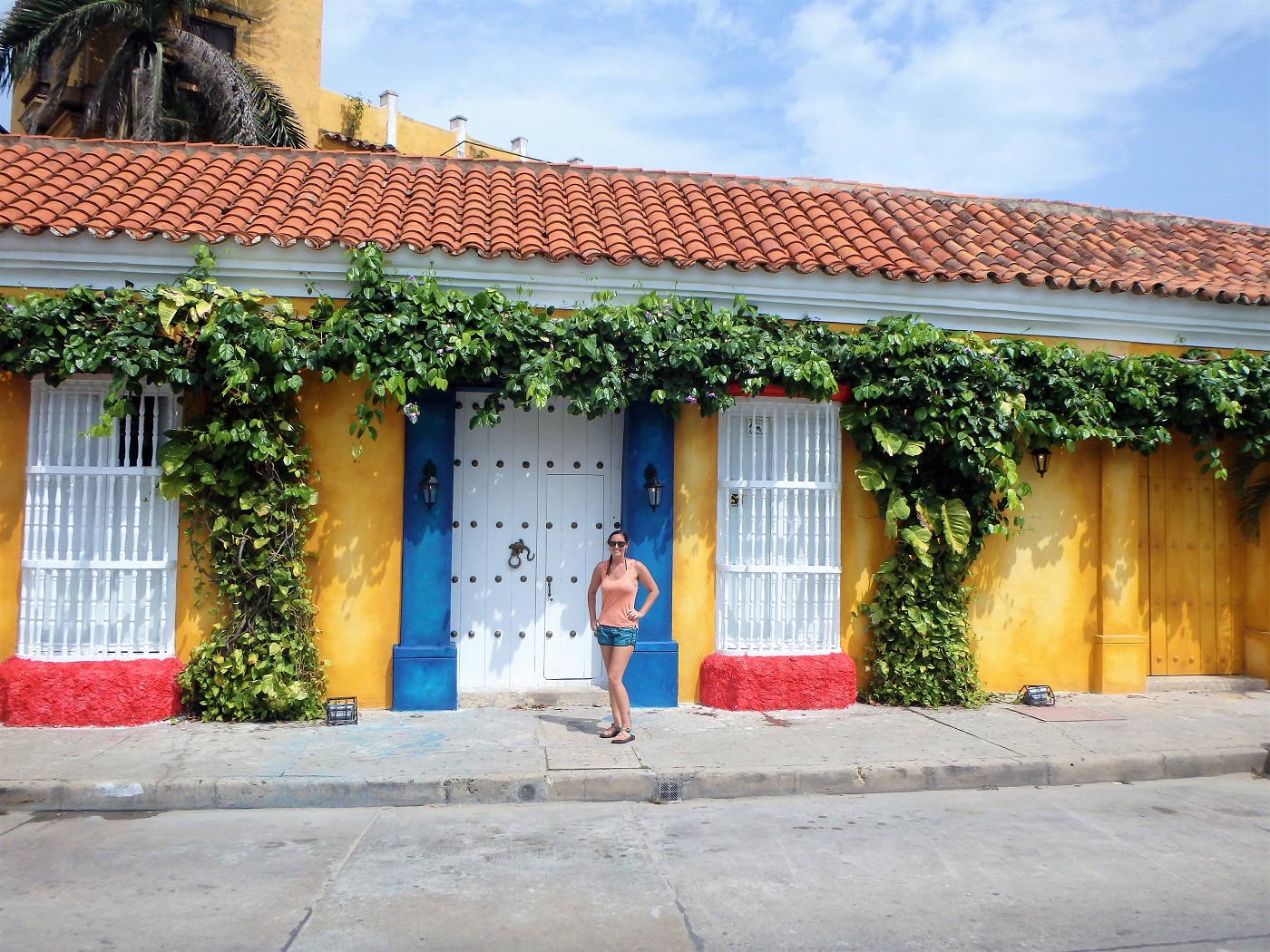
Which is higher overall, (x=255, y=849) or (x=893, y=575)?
(x=893, y=575)

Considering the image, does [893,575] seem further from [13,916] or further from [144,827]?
[13,916]

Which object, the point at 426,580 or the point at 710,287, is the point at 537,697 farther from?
the point at 710,287

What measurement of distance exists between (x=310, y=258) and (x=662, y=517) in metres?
3.34

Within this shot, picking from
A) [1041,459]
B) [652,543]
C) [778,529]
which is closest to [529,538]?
[652,543]

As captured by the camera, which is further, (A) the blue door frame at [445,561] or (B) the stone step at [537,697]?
(B) the stone step at [537,697]

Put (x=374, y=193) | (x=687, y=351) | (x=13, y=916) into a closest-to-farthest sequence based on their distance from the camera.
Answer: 1. (x=13, y=916)
2. (x=687, y=351)
3. (x=374, y=193)

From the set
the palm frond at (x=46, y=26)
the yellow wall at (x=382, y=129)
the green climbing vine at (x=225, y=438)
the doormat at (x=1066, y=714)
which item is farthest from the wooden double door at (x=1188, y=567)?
the yellow wall at (x=382, y=129)

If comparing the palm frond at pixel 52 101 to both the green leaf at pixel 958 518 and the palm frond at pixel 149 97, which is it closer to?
the palm frond at pixel 149 97

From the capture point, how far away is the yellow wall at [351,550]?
775 cm

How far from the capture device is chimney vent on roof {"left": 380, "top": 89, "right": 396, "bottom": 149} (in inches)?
988

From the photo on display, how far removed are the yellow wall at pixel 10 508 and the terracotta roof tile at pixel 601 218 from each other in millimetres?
1372

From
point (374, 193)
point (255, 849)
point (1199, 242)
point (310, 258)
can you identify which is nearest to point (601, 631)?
point (255, 849)

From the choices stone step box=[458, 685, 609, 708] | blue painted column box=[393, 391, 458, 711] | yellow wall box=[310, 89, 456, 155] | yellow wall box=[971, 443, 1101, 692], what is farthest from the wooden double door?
yellow wall box=[310, 89, 456, 155]

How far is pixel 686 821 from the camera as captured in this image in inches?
220
